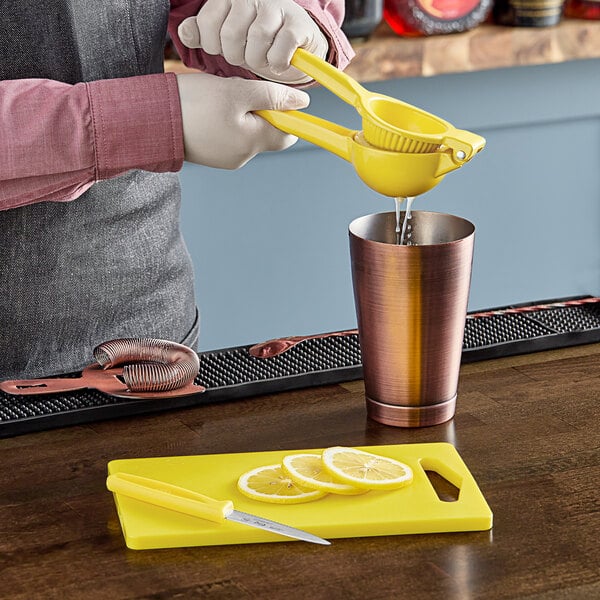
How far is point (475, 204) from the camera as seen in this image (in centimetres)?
236

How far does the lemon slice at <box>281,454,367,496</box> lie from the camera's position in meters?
0.82

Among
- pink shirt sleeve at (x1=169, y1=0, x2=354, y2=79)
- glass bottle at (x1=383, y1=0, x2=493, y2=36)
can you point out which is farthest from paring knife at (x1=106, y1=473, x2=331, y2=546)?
glass bottle at (x1=383, y1=0, x2=493, y2=36)

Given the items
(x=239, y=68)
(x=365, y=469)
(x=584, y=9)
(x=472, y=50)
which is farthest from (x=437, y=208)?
(x=365, y=469)

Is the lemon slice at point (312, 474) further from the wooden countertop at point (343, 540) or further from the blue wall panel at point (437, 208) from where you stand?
the blue wall panel at point (437, 208)

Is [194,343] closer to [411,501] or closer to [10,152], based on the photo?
[10,152]

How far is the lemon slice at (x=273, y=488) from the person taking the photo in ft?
2.68

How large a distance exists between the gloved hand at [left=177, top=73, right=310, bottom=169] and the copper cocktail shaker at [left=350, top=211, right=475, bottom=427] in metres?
0.13

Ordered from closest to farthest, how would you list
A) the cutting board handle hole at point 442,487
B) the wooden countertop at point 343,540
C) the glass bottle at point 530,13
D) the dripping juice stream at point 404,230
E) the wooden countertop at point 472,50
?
the wooden countertop at point 343,540 < the cutting board handle hole at point 442,487 < the dripping juice stream at point 404,230 < the wooden countertop at point 472,50 < the glass bottle at point 530,13

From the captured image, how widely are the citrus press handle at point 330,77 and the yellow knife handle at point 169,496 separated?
0.35 metres

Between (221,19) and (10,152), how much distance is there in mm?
240

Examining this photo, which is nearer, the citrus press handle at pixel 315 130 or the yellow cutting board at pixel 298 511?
the yellow cutting board at pixel 298 511

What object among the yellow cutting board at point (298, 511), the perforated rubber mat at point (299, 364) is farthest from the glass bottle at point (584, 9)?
the yellow cutting board at point (298, 511)

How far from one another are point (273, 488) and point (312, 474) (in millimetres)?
34

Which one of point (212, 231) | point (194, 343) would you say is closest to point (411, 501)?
point (194, 343)
